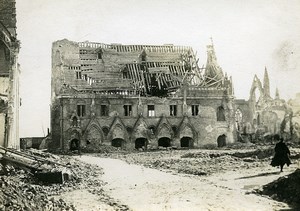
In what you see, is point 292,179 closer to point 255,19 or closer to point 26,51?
point 255,19

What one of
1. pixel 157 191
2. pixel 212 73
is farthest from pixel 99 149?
pixel 157 191

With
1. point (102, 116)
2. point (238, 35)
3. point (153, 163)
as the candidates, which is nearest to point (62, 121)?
point (102, 116)

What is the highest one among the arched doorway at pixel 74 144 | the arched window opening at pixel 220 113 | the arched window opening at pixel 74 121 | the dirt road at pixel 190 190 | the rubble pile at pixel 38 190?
the arched window opening at pixel 220 113

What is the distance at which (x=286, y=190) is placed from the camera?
9797mm

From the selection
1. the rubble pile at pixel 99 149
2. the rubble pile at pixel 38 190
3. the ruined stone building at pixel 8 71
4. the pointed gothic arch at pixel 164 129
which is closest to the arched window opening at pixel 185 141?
the pointed gothic arch at pixel 164 129

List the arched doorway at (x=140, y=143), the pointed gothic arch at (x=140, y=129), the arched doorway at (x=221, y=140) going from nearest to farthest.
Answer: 1. the pointed gothic arch at (x=140, y=129)
2. the arched doorway at (x=140, y=143)
3. the arched doorway at (x=221, y=140)

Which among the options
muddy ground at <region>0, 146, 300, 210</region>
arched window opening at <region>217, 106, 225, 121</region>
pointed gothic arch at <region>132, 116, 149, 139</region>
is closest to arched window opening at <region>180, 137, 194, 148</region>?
arched window opening at <region>217, 106, 225, 121</region>

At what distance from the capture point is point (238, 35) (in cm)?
1384

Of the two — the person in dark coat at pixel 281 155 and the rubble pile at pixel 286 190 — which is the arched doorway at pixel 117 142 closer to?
the person in dark coat at pixel 281 155

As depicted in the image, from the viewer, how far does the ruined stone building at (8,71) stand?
1566 cm

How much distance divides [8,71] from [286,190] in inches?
498

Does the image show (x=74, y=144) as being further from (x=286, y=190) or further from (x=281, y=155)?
(x=286, y=190)

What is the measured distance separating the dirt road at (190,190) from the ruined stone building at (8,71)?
504cm

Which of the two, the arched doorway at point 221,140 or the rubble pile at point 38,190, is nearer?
the rubble pile at point 38,190
